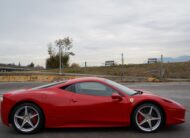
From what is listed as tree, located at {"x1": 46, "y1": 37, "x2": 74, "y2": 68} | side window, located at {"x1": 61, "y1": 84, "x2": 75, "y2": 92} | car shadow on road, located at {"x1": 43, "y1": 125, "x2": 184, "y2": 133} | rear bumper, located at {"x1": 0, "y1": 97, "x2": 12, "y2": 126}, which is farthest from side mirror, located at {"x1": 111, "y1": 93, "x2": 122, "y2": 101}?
tree, located at {"x1": 46, "y1": 37, "x2": 74, "y2": 68}

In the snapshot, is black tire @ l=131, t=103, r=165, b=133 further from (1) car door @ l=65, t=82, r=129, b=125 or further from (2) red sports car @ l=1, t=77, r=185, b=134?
(1) car door @ l=65, t=82, r=129, b=125

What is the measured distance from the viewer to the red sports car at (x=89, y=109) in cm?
631

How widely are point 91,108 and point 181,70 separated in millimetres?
25535

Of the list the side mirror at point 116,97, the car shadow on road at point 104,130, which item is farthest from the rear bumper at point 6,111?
the side mirror at point 116,97

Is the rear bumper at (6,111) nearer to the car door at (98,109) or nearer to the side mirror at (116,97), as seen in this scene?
the car door at (98,109)

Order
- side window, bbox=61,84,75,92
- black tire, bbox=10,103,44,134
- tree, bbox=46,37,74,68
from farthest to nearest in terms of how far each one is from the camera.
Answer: tree, bbox=46,37,74,68, side window, bbox=61,84,75,92, black tire, bbox=10,103,44,134

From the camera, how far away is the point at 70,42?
62.1 meters

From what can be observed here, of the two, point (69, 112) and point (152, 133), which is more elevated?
point (69, 112)

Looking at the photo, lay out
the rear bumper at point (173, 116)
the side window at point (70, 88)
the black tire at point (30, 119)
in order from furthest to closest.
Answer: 1. the side window at point (70, 88)
2. the black tire at point (30, 119)
3. the rear bumper at point (173, 116)

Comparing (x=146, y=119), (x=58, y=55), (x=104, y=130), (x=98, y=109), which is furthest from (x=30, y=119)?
(x=58, y=55)

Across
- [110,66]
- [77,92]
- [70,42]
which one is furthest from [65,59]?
[77,92]

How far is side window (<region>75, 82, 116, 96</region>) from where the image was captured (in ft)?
21.4

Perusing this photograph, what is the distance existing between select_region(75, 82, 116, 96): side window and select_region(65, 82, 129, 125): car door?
0.07ft

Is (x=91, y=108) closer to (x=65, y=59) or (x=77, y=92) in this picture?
(x=77, y=92)
